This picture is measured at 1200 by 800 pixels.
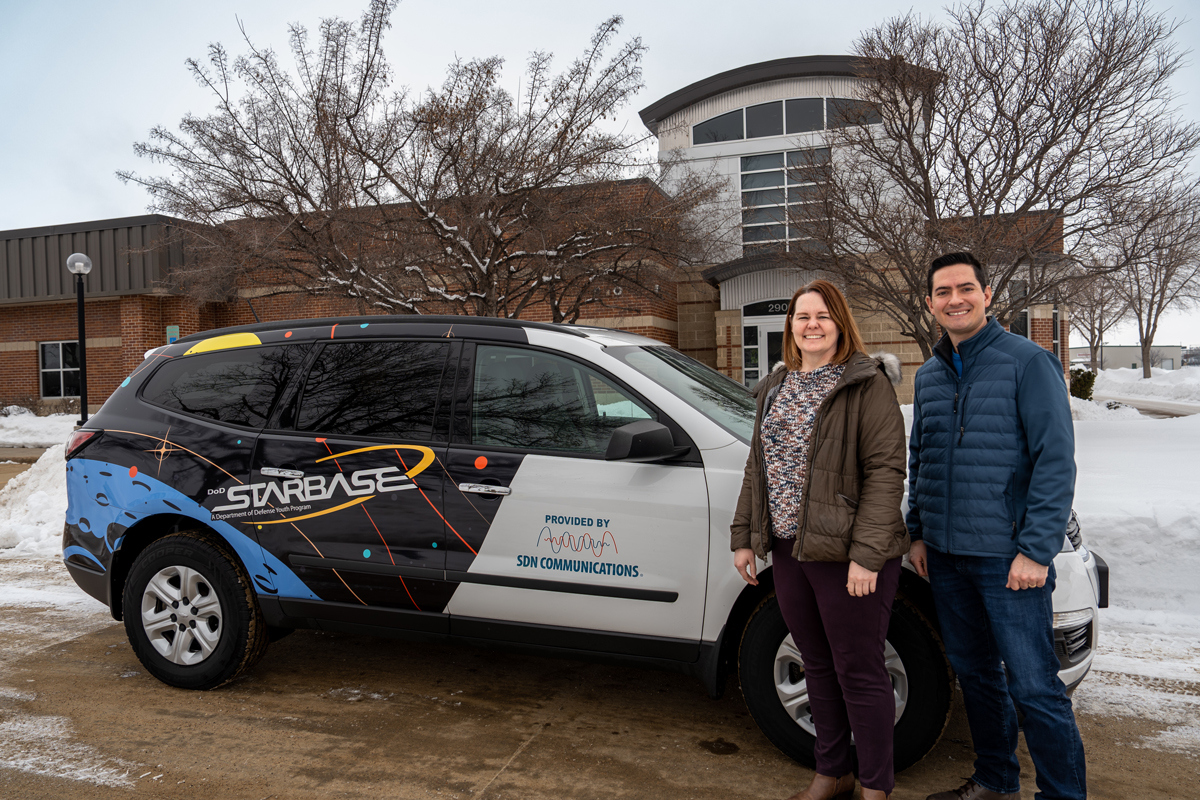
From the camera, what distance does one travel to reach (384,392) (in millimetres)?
A: 3756

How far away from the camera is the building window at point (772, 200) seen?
12.5 m

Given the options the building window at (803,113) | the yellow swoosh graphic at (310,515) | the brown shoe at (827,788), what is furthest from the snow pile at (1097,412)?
the yellow swoosh graphic at (310,515)

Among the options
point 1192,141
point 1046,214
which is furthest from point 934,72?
point 1192,141

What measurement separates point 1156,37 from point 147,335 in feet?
75.8

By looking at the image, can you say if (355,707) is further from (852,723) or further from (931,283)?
(931,283)

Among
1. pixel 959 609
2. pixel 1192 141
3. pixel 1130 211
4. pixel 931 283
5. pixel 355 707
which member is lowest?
pixel 355 707

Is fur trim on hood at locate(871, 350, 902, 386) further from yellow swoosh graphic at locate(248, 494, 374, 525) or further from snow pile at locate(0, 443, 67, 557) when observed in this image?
snow pile at locate(0, 443, 67, 557)

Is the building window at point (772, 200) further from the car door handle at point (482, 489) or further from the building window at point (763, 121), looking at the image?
the car door handle at point (482, 489)

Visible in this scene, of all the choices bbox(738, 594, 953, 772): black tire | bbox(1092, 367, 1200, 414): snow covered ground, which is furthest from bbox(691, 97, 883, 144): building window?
bbox(1092, 367, 1200, 414): snow covered ground

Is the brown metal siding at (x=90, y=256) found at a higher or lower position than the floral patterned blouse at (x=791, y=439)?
higher

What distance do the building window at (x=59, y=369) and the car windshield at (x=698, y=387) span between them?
25284 mm

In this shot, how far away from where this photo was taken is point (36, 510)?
8258 millimetres

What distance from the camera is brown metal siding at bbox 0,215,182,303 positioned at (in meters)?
20.5

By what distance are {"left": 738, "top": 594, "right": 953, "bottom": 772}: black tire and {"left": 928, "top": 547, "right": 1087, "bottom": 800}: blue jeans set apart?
143 mm
